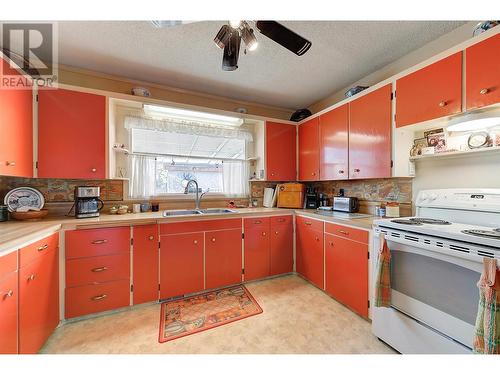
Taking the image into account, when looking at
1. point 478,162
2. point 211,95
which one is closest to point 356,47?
point 478,162

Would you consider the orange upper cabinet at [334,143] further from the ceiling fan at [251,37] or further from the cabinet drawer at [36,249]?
the cabinet drawer at [36,249]

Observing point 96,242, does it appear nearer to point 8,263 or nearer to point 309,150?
point 8,263

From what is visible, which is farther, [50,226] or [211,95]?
[211,95]

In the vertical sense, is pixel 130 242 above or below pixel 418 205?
below

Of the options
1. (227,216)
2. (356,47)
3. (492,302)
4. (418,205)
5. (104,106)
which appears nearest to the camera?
(492,302)

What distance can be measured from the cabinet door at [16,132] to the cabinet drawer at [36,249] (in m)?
0.58

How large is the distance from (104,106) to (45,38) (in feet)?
2.14

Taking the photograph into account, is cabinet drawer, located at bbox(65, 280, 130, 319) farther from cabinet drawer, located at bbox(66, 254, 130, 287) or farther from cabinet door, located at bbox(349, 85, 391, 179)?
cabinet door, located at bbox(349, 85, 391, 179)

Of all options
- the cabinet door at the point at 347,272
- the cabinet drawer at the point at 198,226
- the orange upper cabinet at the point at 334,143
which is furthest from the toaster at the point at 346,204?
the cabinet drawer at the point at 198,226

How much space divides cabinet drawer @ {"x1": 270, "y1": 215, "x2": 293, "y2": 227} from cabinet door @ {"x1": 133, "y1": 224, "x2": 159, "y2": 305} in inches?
54.6

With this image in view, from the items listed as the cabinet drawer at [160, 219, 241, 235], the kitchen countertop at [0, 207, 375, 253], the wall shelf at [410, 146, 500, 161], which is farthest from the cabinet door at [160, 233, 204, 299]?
the wall shelf at [410, 146, 500, 161]

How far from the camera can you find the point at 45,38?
5.73 feet

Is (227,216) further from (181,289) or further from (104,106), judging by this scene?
(104,106)
